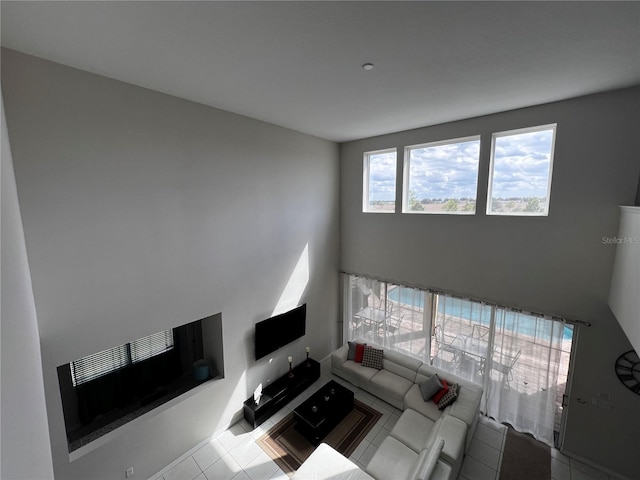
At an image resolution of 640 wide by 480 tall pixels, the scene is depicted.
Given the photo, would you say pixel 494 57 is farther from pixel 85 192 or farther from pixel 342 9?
pixel 85 192

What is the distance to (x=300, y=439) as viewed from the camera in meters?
4.35

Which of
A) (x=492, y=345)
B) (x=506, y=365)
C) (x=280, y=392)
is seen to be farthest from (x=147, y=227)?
(x=506, y=365)

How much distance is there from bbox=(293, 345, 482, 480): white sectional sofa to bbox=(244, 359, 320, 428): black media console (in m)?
0.61

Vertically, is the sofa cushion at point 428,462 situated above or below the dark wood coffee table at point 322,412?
above

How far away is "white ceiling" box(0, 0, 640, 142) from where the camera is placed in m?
1.93

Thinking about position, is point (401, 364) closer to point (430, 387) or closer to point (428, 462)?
point (430, 387)

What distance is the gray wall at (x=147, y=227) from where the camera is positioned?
8.75ft

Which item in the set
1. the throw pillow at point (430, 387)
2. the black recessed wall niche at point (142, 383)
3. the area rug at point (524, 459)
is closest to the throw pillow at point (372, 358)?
the throw pillow at point (430, 387)

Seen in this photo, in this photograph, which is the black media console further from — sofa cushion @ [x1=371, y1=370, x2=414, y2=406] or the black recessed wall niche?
sofa cushion @ [x1=371, y1=370, x2=414, y2=406]

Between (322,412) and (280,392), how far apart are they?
0.84 m

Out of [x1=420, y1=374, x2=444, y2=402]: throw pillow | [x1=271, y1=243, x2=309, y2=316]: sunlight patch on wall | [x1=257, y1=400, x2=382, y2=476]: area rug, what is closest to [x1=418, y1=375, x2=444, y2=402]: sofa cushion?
[x1=420, y1=374, x2=444, y2=402]: throw pillow

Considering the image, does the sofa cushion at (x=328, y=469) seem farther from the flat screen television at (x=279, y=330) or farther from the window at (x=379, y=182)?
the window at (x=379, y=182)

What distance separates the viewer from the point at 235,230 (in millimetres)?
4281

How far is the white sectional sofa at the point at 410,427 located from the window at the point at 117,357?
2.99 m
